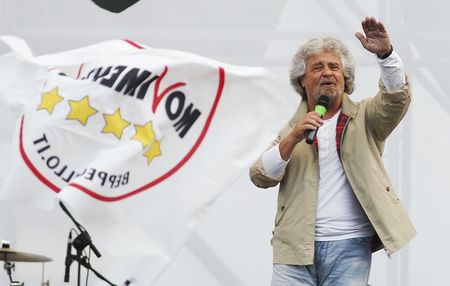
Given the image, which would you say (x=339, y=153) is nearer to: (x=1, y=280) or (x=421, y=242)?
(x=421, y=242)

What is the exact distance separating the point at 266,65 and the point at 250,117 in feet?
5.46

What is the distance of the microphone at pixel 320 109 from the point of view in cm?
356

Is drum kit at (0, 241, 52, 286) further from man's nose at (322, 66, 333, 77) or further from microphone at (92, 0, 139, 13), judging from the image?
man's nose at (322, 66, 333, 77)

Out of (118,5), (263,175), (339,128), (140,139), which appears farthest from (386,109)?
(118,5)

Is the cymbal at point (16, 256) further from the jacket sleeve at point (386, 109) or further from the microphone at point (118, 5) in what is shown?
the jacket sleeve at point (386, 109)

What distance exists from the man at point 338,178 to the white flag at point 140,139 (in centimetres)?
12

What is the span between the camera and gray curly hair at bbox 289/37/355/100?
12.4 ft

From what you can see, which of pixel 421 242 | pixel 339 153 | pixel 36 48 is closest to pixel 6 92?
pixel 339 153

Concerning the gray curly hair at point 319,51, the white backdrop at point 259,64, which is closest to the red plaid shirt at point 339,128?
the gray curly hair at point 319,51

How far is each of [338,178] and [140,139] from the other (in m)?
0.60

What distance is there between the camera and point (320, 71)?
149 inches

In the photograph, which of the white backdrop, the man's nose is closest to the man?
the man's nose

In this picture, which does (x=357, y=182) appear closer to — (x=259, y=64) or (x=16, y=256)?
(x=259, y=64)

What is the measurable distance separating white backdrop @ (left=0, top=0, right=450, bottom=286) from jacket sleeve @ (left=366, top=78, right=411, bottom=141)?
5.16 ft
